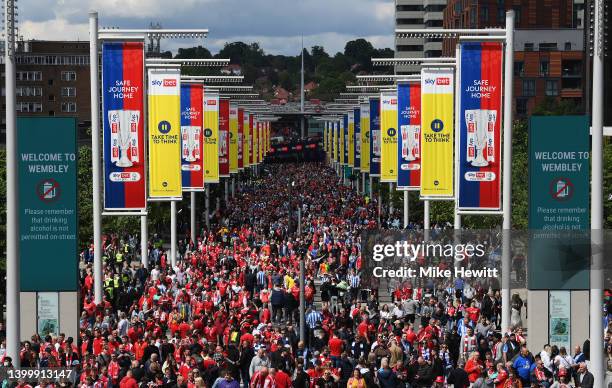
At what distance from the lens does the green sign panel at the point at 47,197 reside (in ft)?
96.9

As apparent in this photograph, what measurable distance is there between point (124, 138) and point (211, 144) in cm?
2008

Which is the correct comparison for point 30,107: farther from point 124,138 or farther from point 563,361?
point 563,361

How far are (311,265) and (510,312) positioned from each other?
15.1 meters

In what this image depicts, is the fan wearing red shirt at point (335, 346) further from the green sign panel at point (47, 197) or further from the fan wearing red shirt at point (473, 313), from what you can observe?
the green sign panel at point (47, 197)

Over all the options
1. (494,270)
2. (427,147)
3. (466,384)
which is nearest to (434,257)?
(494,270)

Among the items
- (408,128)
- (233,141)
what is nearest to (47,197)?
(408,128)

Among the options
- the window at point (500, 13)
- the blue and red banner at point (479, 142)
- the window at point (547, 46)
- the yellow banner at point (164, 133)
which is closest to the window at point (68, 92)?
the window at point (500, 13)

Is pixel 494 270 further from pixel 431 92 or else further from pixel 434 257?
pixel 431 92

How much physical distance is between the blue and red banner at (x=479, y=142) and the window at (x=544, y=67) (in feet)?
309

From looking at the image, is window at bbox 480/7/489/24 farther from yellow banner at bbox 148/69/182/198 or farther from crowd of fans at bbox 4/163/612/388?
yellow banner at bbox 148/69/182/198

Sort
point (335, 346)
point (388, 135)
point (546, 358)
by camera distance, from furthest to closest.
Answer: point (388, 135)
point (335, 346)
point (546, 358)

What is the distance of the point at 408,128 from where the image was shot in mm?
47125

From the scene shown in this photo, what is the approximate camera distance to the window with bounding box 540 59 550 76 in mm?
127000

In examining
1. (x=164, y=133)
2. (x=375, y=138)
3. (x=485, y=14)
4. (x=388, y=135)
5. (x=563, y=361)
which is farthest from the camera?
(x=485, y=14)
